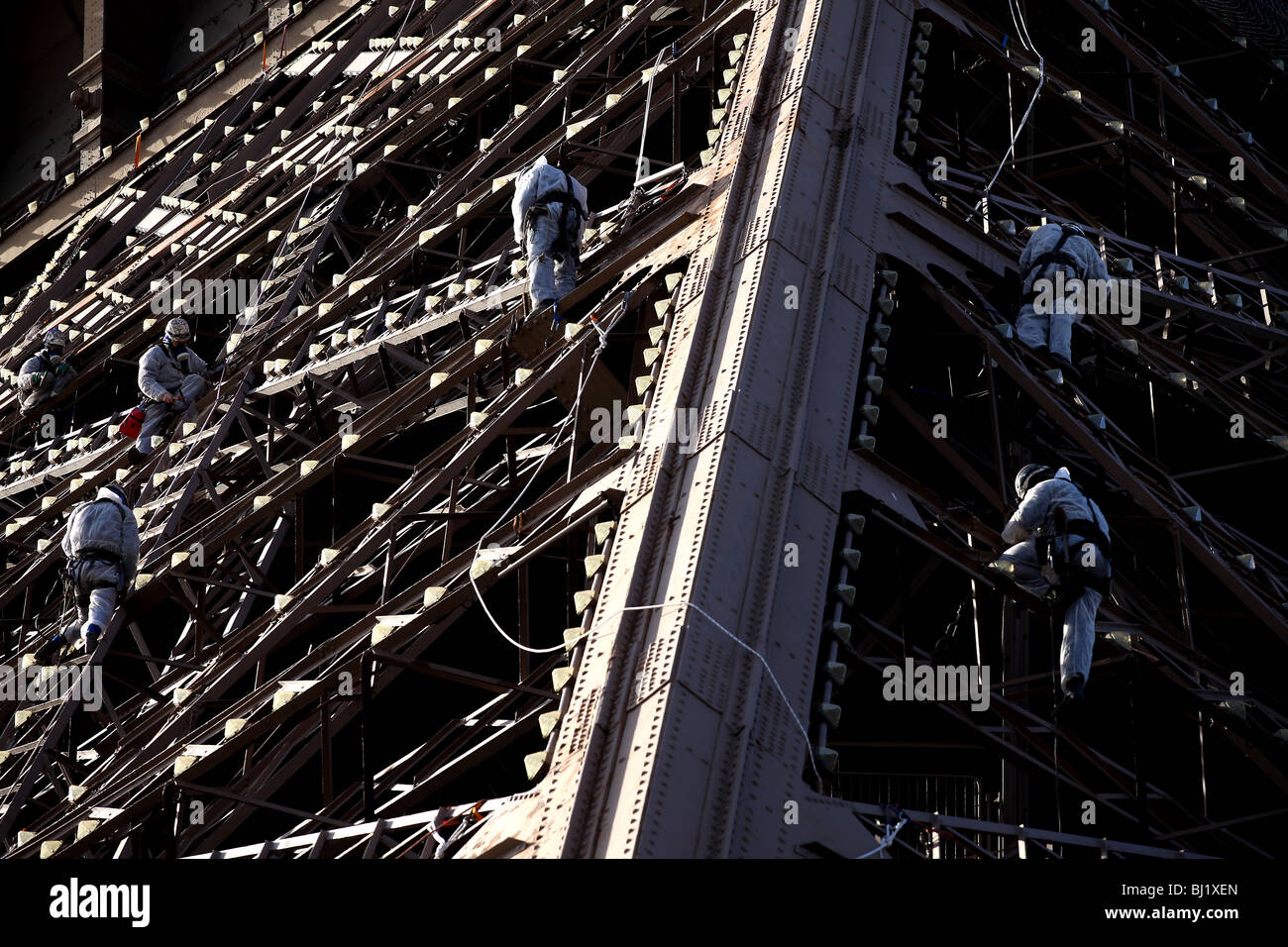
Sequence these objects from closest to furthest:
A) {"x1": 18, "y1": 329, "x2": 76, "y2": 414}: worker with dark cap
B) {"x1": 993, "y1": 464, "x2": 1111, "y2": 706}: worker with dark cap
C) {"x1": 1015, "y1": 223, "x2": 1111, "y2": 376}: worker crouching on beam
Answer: {"x1": 993, "y1": 464, "x2": 1111, "y2": 706}: worker with dark cap < {"x1": 1015, "y1": 223, "x2": 1111, "y2": 376}: worker crouching on beam < {"x1": 18, "y1": 329, "x2": 76, "y2": 414}: worker with dark cap

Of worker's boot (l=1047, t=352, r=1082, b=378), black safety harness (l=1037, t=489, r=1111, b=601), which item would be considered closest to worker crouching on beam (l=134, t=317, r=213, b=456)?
worker's boot (l=1047, t=352, r=1082, b=378)

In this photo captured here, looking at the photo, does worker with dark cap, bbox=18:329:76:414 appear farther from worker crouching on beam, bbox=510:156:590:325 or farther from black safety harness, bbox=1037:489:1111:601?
black safety harness, bbox=1037:489:1111:601

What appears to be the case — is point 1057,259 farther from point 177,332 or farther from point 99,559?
point 177,332

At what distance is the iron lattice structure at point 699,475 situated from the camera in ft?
40.8

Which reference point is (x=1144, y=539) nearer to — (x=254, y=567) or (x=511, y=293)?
(x=511, y=293)

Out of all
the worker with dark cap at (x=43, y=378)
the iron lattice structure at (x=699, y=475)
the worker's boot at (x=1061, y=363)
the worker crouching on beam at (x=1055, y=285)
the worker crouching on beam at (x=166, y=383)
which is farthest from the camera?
the worker with dark cap at (x=43, y=378)

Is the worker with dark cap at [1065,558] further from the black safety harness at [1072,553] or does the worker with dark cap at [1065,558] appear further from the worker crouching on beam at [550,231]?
the worker crouching on beam at [550,231]

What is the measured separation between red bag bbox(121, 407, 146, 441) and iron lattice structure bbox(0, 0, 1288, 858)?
17.8 inches

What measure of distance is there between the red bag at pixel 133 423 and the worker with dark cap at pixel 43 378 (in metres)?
4.72

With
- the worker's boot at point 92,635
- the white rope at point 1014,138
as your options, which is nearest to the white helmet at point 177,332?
the worker's boot at point 92,635

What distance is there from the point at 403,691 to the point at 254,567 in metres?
2.79

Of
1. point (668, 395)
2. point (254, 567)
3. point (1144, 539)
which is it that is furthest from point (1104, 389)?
point (254, 567)

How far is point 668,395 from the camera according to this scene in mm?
14141

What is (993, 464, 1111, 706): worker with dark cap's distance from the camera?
1341 cm
